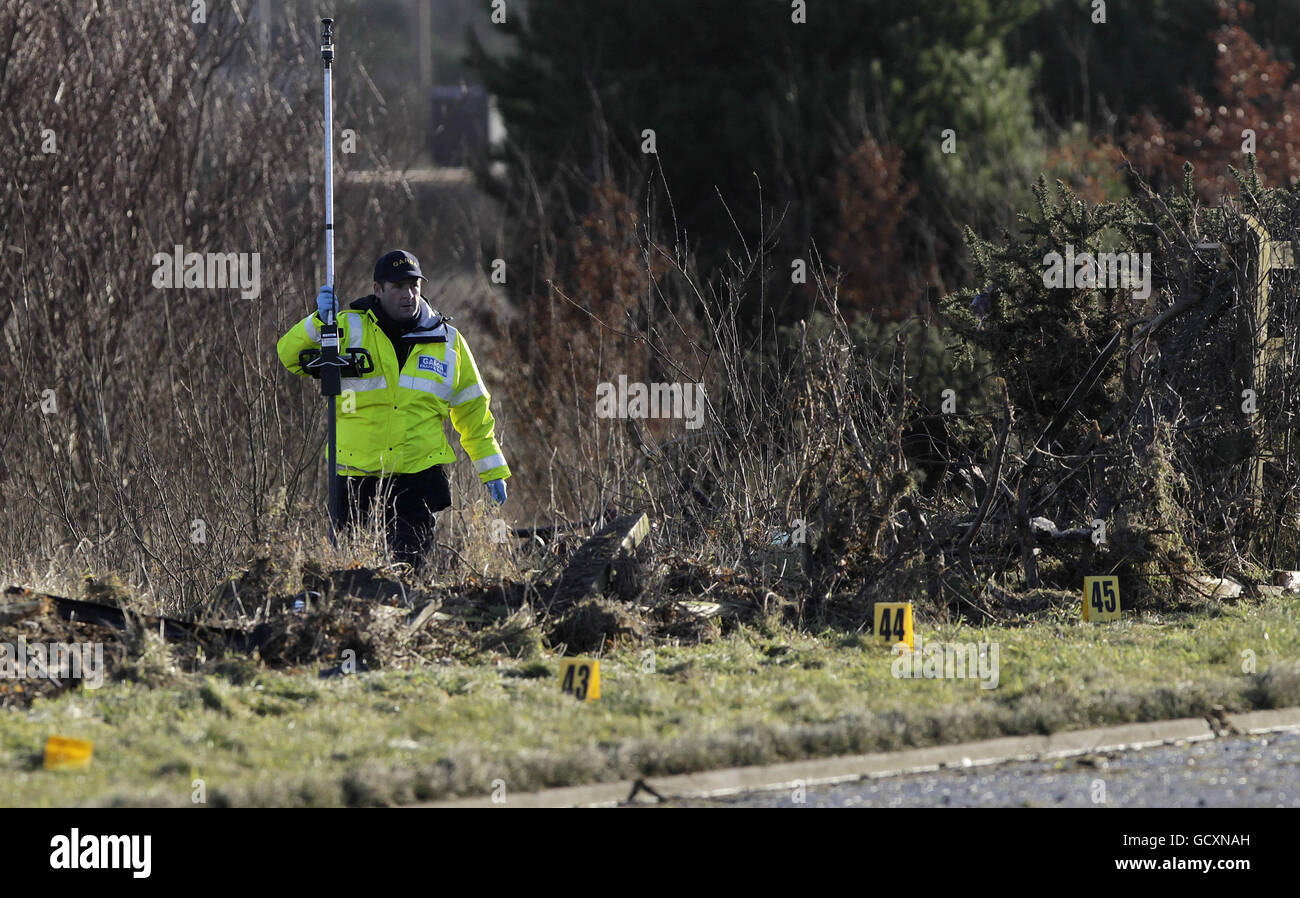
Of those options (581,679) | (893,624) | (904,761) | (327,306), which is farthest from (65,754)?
(893,624)

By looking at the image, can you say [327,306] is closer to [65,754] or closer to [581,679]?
[581,679]

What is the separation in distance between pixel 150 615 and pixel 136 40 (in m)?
12.2

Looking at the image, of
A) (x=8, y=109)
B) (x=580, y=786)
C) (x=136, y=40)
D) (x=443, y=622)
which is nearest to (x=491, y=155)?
(x=136, y=40)

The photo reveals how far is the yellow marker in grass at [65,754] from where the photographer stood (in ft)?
19.7

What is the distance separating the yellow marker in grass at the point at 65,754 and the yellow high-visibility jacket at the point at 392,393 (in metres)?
3.48

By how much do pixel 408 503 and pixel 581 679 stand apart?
2.80 metres

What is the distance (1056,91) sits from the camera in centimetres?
2908

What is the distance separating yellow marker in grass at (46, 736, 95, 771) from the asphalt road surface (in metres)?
2.10

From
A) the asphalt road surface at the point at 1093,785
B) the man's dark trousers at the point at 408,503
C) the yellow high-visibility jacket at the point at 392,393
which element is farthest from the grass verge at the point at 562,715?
the yellow high-visibility jacket at the point at 392,393

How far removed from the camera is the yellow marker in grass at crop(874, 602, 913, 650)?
8.39 metres

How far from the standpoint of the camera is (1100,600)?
9.32m

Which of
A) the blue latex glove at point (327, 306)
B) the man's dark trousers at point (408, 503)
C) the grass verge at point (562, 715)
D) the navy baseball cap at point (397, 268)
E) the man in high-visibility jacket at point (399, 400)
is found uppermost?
the navy baseball cap at point (397, 268)

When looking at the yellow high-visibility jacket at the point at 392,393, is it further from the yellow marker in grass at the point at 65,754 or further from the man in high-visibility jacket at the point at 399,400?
the yellow marker in grass at the point at 65,754
